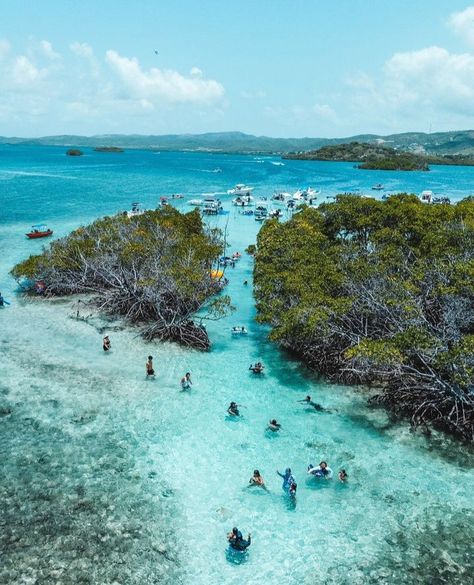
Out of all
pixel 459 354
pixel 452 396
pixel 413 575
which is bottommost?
pixel 413 575

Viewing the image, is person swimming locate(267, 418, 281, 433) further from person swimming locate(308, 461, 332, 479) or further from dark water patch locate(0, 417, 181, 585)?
dark water patch locate(0, 417, 181, 585)

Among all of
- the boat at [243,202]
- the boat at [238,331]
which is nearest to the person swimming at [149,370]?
the boat at [238,331]

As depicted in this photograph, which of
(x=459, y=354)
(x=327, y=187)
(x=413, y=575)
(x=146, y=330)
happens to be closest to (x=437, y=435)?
(x=459, y=354)

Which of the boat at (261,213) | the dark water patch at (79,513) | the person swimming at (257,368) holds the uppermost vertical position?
the boat at (261,213)

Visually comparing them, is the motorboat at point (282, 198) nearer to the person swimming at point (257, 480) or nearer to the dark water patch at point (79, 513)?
the dark water patch at point (79, 513)

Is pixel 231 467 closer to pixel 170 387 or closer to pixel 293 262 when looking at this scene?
pixel 170 387

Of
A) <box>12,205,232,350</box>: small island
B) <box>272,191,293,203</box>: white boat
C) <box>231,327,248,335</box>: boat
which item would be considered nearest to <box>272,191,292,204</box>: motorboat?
<box>272,191,293,203</box>: white boat

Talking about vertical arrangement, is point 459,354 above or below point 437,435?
above
